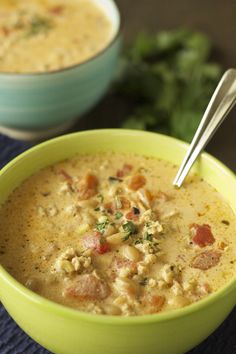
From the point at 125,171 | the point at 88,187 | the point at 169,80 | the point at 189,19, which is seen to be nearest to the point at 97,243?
the point at 88,187

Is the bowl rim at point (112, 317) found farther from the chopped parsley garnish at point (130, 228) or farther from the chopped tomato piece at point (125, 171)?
the chopped tomato piece at point (125, 171)

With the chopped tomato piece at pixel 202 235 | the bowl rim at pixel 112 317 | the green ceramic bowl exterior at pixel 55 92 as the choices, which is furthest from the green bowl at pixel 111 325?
the green ceramic bowl exterior at pixel 55 92

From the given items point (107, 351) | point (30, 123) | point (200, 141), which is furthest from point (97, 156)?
point (107, 351)

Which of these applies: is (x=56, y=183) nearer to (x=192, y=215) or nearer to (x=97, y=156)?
(x=97, y=156)

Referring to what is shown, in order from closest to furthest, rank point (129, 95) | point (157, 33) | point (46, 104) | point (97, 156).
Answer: point (97, 156) → point (46, 104) → point (129, 95) → point (157, 33)

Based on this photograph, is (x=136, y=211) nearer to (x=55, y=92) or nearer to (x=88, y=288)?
(x=88, y=288)

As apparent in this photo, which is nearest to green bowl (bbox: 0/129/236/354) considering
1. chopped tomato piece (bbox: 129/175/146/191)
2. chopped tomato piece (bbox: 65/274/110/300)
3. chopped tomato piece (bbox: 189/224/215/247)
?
chopped tomato piece (bbox: 65/274/110/300)

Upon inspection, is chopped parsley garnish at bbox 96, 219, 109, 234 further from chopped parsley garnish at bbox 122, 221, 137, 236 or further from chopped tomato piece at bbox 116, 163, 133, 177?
chopped tomato piece at bbox 116, 163, 133, 177
